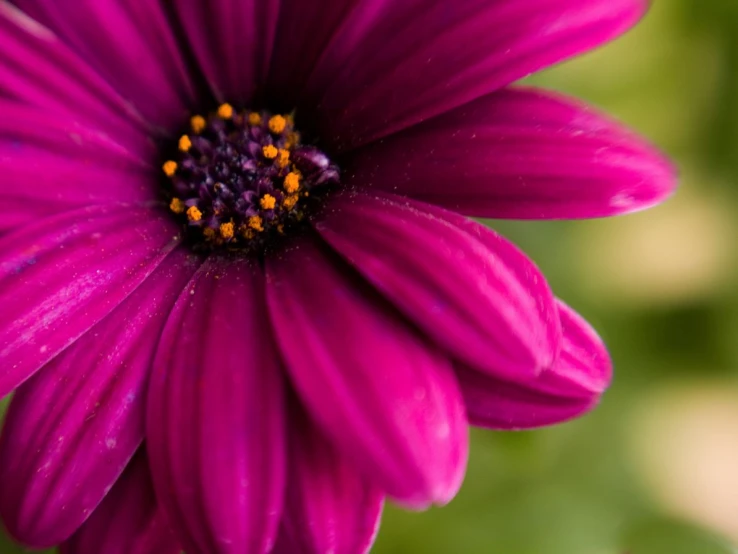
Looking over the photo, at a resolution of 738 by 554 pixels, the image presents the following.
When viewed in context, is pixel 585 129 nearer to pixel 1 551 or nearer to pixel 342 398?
pixel 342 398

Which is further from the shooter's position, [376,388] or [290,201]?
[290,201]

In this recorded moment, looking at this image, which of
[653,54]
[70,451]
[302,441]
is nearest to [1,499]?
[70,451]

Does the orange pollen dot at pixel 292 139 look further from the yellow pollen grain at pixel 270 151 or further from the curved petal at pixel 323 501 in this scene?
the curved petal at pixel 323 501

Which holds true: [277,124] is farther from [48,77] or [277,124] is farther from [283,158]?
[48,77]

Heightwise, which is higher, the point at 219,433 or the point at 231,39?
the point at 231,39

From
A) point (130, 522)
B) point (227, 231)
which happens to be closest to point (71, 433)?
point (130, 522)
